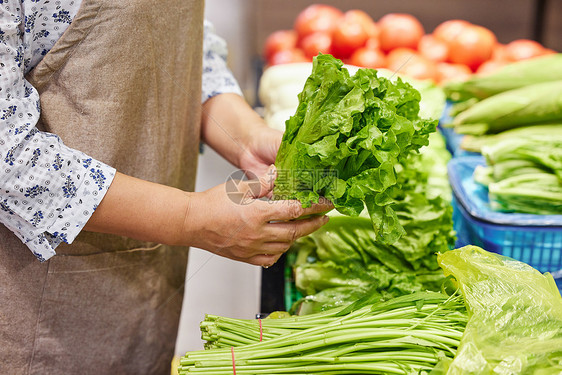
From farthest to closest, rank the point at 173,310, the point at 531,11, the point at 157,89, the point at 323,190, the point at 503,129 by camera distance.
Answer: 1. the point at 531,11
2. the point at 503,129
3. the point at 173,310
4. the point at 157,89
5. the point at 323,190

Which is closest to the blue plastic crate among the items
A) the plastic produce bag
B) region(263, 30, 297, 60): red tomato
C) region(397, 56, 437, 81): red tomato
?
the plastic produce bag

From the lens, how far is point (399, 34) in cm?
348

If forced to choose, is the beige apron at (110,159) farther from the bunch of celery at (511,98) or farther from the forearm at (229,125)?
the bunch of celery at (511,98)

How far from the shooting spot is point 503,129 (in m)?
2.27

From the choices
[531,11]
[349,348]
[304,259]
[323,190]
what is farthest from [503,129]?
[531,11]

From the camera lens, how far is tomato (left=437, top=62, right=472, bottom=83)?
324cm

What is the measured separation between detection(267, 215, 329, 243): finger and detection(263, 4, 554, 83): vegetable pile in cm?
203

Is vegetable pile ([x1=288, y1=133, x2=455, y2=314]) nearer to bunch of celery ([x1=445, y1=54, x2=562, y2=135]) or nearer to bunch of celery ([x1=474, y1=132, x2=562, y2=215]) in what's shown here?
bunch of celery ([x1=474, y1=132, x2=562, y2=215])

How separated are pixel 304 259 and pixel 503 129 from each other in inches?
44.8

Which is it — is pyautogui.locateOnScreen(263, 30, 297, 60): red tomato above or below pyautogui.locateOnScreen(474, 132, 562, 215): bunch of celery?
below

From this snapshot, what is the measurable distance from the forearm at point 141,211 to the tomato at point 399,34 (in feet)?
8.48

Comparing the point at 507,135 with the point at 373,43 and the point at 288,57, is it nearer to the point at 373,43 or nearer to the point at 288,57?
the point at 373,43

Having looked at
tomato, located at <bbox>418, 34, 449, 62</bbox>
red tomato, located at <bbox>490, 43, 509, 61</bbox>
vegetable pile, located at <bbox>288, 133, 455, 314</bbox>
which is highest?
red tomato, located at <bbox>490, 43, 509, 61</bbox>

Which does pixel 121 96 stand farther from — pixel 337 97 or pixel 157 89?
pixel 337 97
